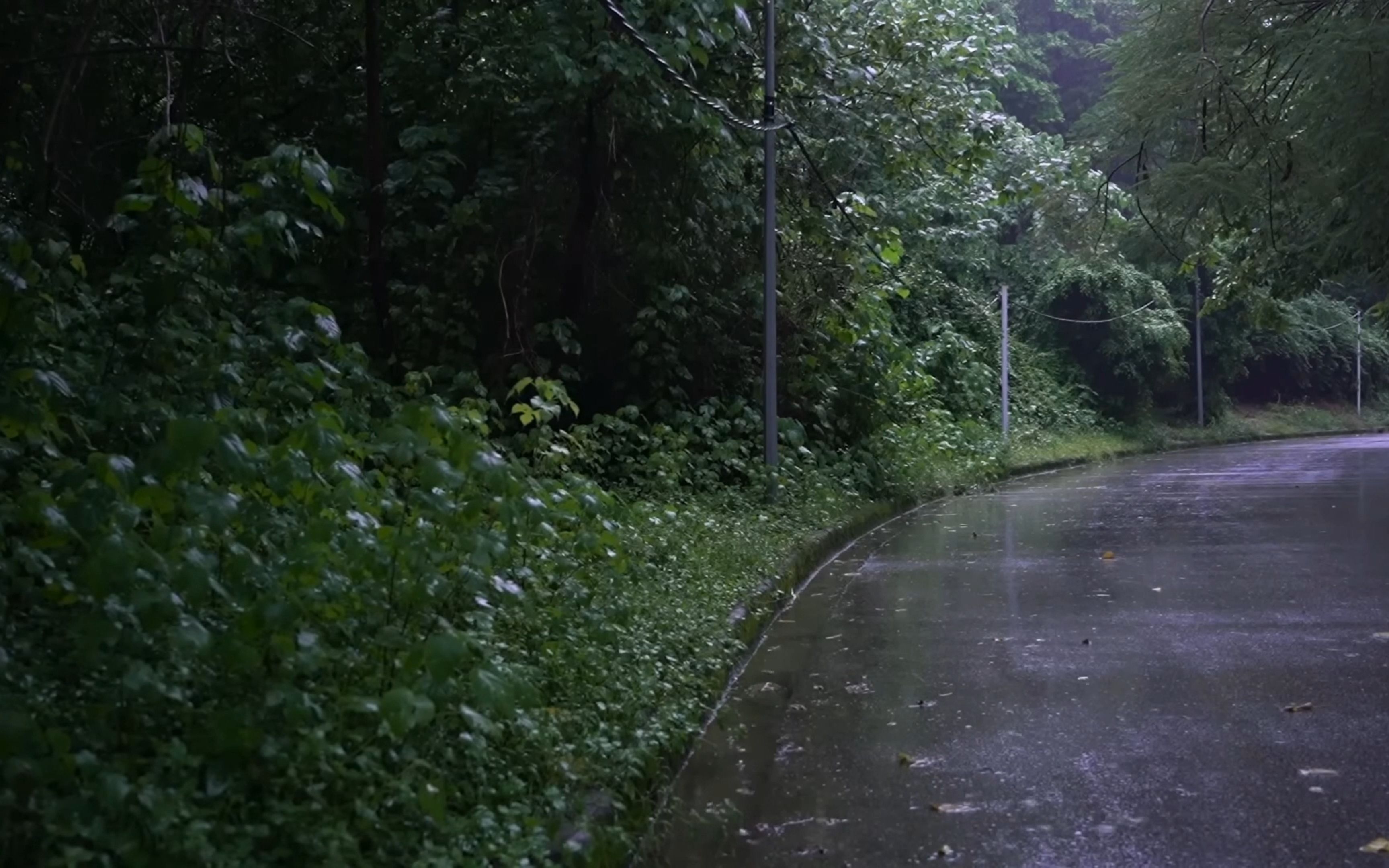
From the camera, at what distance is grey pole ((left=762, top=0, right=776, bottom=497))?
1694 cm

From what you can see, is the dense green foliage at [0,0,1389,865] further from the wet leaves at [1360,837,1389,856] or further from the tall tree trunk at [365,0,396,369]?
the wet leaves at [1360,837,1389,856]

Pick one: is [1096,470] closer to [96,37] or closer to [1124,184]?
[1124,184]

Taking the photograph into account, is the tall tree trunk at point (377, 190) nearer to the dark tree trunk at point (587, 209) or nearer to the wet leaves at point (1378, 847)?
the dark tree trunk at point (587, 209)

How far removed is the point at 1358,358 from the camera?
2304 inches

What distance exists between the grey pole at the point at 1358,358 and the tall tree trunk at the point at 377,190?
4810cm

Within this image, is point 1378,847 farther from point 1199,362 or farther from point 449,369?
point 1199,362

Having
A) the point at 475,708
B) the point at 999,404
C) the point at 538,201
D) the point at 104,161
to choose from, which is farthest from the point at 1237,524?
the point at 999,404

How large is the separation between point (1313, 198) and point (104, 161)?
11.4 meters

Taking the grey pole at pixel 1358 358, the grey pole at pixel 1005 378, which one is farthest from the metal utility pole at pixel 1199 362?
the grey pole at pixel 1005 378

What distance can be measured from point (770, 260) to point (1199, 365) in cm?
3417

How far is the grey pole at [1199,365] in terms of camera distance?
48094 mm

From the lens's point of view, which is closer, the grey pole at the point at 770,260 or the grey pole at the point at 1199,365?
the grey pole at the point at 770,260

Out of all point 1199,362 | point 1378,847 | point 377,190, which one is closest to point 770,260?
point 377,190

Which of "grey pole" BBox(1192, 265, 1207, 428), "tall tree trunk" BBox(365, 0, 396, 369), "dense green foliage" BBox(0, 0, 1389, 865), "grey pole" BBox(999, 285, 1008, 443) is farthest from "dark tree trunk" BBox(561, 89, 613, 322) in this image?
"grey pole" BBox(1192, 265, 1207, 428)
